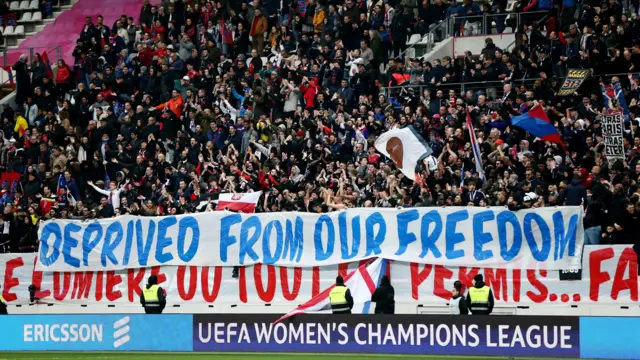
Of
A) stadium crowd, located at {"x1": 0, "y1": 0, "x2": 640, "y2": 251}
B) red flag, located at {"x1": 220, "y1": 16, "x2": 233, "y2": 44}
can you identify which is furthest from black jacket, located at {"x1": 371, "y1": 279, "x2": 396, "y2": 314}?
red flag, located at {"x1": 220, "y1": 16, "x2": 233, "y2": 44}

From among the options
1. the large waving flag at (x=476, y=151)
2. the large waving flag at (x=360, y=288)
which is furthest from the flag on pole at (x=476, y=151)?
the large waving flag at (x=360, y=288)

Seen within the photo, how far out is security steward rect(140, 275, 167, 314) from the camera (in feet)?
→ 85.9

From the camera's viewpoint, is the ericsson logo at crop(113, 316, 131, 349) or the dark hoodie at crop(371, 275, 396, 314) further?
the ericsson logo at crop(113, 316, 131, 349)

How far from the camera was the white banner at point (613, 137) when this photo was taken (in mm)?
25094

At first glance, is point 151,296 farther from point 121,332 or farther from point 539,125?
point 539,125

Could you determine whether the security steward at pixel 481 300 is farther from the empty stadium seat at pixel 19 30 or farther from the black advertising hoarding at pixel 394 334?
the empty stadium seat at pixel 19 30

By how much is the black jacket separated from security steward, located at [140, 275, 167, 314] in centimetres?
475

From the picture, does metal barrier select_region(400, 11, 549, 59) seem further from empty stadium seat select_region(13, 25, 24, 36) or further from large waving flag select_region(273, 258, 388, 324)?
empty stadium seat select_region(13, 25, 24, 36)

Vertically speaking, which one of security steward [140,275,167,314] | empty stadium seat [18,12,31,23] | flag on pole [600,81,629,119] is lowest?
security steward [140,275,167,314]

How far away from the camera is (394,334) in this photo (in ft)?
75.3

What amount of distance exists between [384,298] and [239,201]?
18.4 ft

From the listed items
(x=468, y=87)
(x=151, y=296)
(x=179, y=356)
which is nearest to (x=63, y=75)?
(x=468, y=87)

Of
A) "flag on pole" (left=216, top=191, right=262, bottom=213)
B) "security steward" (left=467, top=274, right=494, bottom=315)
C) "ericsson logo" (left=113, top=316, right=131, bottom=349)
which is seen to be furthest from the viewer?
"flag on pole" (left=216, top=191, right=262, bottom=213)

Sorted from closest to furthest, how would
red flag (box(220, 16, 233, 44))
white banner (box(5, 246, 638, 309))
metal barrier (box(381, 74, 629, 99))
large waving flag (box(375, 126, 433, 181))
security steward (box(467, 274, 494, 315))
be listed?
security steward (box(467, 274, 494, 315)) < white banner (box(5, 246, 638, 309)) < large waving flag (box(375, 126, 433, 181)) < metal barrier (box(381, 74, 629, 99)) < red flag (box(220, 16, 233, 44))
